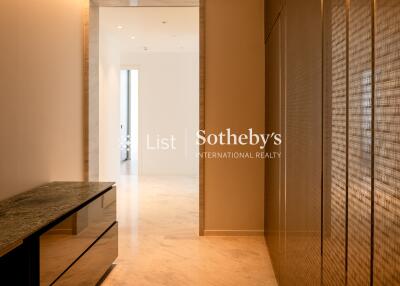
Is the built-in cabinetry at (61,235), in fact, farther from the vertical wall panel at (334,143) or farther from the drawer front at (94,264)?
the vertical wall panel at (334,143)

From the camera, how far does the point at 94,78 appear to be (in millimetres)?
4496

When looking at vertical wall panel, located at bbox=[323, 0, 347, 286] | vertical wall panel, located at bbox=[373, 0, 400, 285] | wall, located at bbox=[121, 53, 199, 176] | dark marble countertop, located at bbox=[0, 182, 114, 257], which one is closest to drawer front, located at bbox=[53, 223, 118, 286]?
dark marble countertop, located at bbox=[0, 182, 114, 257]

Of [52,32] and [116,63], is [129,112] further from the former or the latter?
[52,32]

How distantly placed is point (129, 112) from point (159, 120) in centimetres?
353

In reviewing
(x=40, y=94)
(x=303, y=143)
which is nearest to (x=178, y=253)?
(x=40, y=94)

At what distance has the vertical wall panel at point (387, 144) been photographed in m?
0.97

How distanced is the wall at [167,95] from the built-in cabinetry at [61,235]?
6151 millimetres

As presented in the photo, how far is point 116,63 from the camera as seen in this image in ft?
26.2

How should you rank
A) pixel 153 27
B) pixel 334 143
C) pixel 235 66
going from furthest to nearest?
pixel 153 27, pixel 235 66, pixel 334 143

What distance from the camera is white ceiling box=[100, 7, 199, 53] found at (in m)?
6.07

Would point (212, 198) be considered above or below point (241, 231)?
above

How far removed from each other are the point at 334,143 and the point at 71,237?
1706 mm

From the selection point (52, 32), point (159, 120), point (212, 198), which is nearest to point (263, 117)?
point (212, 198)

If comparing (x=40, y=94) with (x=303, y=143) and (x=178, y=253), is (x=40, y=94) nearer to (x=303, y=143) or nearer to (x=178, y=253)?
(x=178, y=253)
